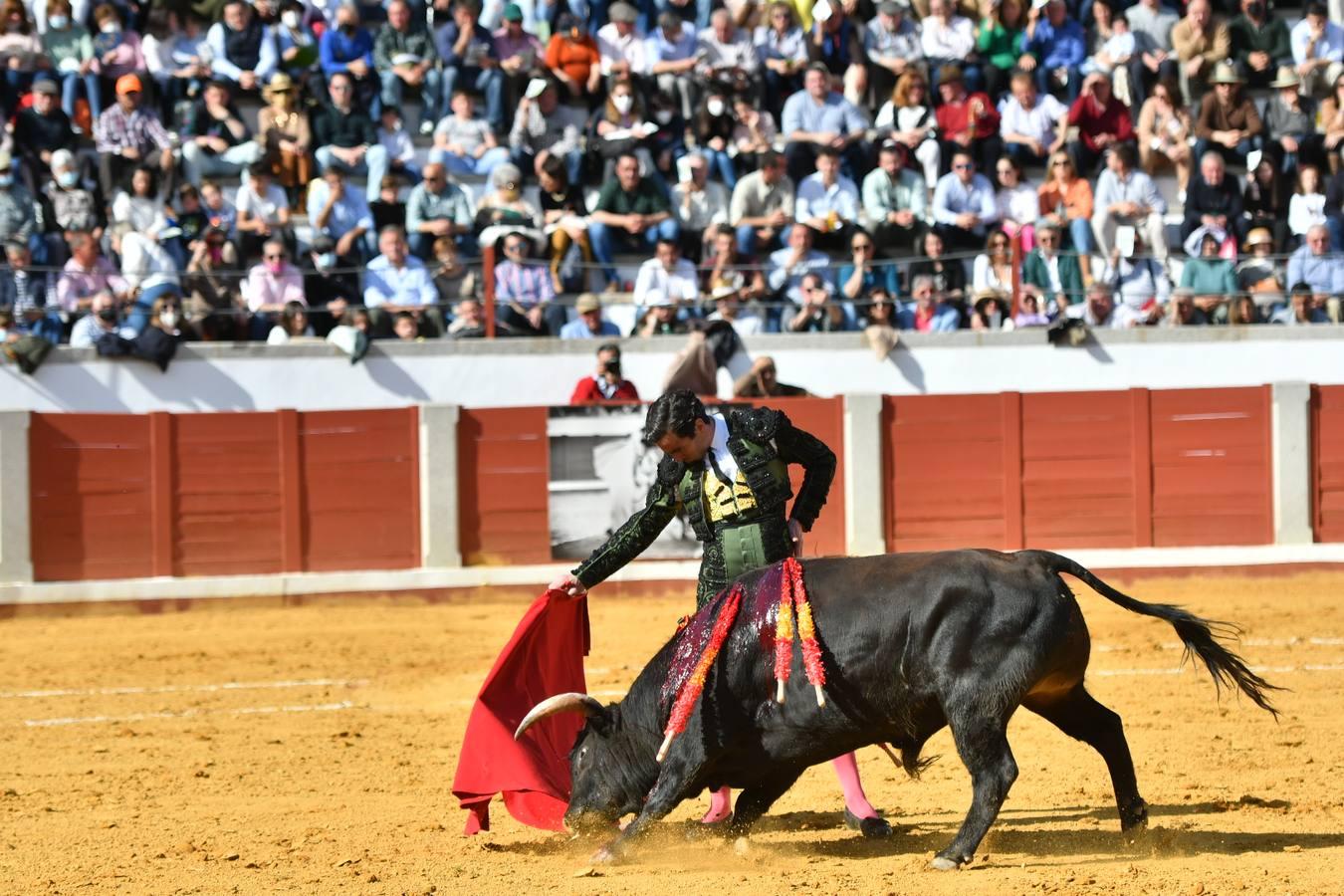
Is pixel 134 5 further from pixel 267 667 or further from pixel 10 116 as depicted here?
pixel 267 667

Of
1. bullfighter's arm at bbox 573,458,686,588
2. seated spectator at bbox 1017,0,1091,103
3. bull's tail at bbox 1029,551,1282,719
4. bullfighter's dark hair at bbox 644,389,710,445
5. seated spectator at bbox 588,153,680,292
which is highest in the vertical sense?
seated spectator at bbox 1017,0,1091,103

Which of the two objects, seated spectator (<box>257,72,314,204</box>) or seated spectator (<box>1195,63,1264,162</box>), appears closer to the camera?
seated spectator (<box>257,72,314,204</box>)

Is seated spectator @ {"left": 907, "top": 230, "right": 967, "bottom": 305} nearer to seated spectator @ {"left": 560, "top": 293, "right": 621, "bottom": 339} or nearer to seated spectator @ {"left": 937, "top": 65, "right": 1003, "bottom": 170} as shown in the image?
seated spectator @ {"left": 937, "top": 65, "right": 1003, "bottom": 170}

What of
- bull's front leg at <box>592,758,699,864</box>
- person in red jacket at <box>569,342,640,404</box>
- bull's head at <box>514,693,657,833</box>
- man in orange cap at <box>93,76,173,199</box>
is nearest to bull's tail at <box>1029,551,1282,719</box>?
bull's front leg at <box>592,758,699,864</box>

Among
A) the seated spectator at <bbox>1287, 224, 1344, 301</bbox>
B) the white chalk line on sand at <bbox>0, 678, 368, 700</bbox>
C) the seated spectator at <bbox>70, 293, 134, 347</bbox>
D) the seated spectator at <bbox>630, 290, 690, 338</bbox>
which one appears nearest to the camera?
the white chalk line on sand at <bbox>0, 678, 368, 700</bbox>

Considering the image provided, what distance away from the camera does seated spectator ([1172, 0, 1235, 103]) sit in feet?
45.0

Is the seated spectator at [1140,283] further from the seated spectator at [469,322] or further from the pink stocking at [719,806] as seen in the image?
the pink stocking at [719,806]

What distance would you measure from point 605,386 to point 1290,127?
5.58 metres

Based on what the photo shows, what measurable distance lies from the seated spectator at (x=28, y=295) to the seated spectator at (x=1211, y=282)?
7128mm

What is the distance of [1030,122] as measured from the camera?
1317 centimetres

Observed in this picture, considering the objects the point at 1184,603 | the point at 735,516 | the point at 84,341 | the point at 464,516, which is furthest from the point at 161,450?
the point at 735,516

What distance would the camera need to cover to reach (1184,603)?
1029 centimetres

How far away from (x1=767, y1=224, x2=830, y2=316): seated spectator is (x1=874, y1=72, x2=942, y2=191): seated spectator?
1425 mm

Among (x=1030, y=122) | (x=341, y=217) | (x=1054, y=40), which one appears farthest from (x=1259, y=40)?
(x=341, y=217)
